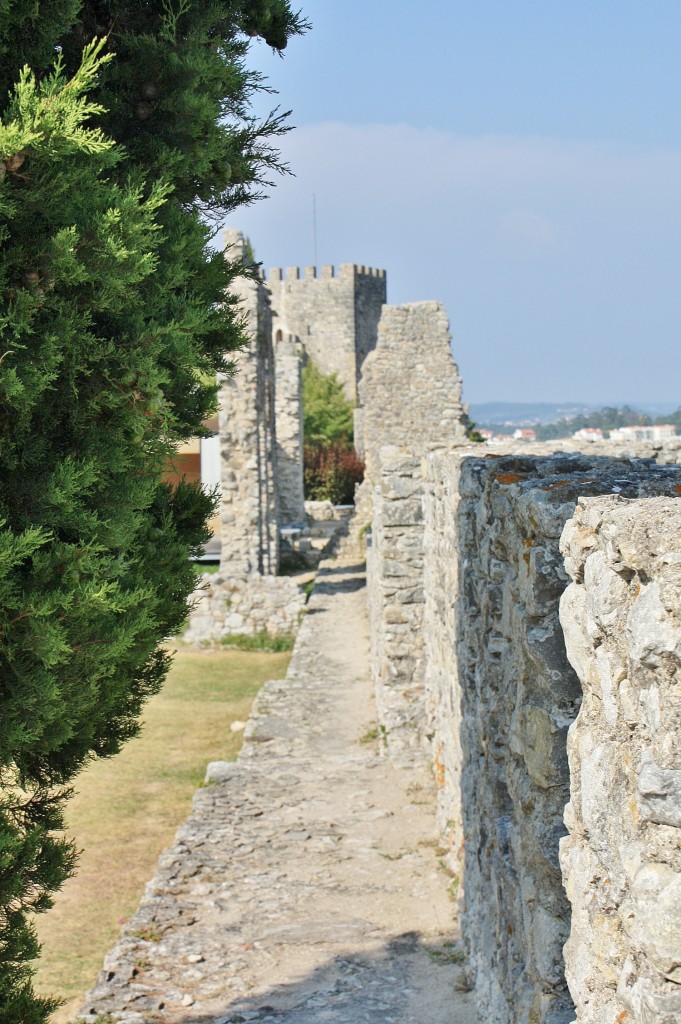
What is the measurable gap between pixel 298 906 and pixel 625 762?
15.3ft

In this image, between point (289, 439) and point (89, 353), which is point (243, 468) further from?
point (89, 353)

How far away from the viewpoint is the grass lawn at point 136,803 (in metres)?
6.60

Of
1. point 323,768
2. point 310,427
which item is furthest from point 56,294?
point 310,427

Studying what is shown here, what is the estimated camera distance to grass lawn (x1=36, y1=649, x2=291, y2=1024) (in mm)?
6602

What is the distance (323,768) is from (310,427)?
39.7m

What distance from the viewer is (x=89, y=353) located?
3.42 m

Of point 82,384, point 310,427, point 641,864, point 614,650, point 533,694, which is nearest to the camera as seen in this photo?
point 641,864

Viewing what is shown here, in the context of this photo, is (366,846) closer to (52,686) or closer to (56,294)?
(52,686)

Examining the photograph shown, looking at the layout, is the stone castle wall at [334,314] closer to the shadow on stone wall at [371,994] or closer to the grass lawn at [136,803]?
the grass lawn at [136,803]

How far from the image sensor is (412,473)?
8602 mm

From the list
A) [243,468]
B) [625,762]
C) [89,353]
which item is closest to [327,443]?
[243,468]

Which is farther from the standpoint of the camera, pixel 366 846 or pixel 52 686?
pixel 366 846

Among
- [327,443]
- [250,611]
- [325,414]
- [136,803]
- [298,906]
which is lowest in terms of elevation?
[136,803]

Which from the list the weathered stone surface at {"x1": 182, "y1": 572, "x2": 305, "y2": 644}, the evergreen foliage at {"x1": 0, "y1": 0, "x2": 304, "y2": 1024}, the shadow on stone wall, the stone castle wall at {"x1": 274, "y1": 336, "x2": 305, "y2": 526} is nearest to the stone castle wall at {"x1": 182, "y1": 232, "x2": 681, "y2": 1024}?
the shadow on stone wall
